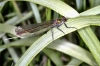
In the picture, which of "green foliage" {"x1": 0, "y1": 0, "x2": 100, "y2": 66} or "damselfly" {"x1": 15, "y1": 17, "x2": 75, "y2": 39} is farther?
"damselfly" {"x1": 15, "y1": 17, "x2": 75, "y2": 39}

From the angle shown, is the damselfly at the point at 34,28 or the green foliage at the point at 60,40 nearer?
the green foliage at the point at 60,40

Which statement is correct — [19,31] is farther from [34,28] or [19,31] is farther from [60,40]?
[60,40]

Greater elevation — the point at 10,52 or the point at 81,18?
the point at 81,18

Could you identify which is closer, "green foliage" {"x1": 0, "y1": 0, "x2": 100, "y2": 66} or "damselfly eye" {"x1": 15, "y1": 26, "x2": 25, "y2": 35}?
"green foliage" {"x1": 0, "y1": 0, "x2": 100, "y2": 66}

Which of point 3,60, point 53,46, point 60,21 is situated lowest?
point 3,60

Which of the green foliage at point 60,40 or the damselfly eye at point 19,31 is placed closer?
the green foliage at point 60,40

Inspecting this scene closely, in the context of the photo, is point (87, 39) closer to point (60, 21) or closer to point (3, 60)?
point (60, 21)

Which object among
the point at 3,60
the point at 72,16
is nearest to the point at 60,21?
the point at 72,16

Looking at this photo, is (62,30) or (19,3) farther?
(19,3)

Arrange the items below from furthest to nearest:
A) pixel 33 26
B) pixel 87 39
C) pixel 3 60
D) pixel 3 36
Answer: pixel 3 60
pixel 3 36
pixel 33 26
pixel 87 39

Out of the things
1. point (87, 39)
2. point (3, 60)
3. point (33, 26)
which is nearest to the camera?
point (87, 39)

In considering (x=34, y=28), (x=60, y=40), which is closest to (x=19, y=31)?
(x=34, y=28)
